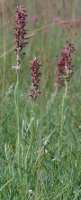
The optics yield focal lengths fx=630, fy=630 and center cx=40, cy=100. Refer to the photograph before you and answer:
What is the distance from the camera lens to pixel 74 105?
12.2 feet

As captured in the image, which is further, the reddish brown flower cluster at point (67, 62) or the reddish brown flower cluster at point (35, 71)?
the reddish brown flower cluster at point (67, 62)

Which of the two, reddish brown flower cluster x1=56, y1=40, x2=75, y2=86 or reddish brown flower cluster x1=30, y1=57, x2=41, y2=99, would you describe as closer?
reddish brown flower cluster x1=30, y1=57, x2=41, y2=99

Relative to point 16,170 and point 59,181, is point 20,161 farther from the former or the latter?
point 59,181

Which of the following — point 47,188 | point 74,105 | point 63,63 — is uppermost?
point 63,63

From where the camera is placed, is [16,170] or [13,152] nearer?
[16,170]

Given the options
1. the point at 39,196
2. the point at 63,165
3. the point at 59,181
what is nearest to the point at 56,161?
the point at 63,165

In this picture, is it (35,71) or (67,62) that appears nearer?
(35,71)

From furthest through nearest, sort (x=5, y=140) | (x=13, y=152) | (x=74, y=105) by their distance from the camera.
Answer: (x=74, y=105), (x=5, y=140), (x=13, y=152)

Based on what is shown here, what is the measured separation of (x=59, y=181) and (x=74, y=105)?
1287 millimetres

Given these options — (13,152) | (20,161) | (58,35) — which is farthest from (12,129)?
(58,35)

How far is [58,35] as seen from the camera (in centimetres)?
602

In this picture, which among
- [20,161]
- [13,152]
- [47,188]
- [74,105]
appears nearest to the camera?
[47,188]

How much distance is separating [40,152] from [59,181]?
153 millimetres

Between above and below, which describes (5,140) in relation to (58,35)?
below
